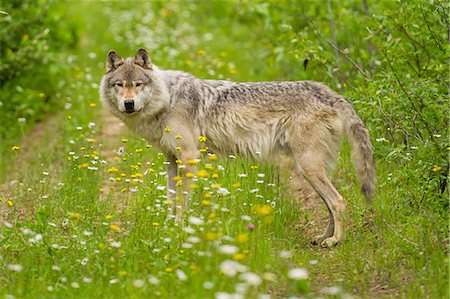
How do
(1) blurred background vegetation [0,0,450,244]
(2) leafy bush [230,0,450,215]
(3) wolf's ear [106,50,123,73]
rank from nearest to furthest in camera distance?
(2) leafy bush [230,0,450,215], (1) blurred background vegetation [0,0,450,244], (3) wolf's ear [106,50,123,73]

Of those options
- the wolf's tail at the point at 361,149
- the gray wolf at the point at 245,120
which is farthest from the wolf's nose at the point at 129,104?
the wolf's tail at the point at 361,149

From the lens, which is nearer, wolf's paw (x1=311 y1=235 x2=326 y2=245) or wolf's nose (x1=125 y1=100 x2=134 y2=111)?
wolf's paw (x1=311 y1=235 x2=326 y2=245)

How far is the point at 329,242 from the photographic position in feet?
22.1

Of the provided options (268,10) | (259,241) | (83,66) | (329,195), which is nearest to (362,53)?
(268,10)

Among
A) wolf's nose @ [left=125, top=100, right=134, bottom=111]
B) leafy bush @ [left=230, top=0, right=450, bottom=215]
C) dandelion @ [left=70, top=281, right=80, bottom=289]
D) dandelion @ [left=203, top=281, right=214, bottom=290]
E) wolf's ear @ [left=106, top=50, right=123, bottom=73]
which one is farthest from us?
wolf's ear @ [left=106, top=50, right=123, bottom=73]

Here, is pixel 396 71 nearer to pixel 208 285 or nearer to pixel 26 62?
pixel 208 285

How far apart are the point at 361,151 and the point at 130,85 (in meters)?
2.25

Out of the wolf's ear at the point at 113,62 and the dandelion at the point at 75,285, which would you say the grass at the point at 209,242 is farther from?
the wolf's ear at the point at 113,62

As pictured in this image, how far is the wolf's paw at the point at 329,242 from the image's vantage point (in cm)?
671

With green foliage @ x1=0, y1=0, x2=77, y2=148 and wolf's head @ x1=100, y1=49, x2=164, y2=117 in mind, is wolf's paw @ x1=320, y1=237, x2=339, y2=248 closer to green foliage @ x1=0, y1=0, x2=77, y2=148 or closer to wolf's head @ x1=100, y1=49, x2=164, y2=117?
wolf's head @ x1=100, y1=49, x2=164, y2=117

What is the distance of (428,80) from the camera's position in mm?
6645

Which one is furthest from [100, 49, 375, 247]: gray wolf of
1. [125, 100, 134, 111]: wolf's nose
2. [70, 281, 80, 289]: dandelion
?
[70, 281, 80, 289]: dandelion

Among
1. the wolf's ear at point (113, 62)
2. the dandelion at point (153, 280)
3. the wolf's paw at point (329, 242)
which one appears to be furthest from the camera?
the wolf's ear at point (113, 62)

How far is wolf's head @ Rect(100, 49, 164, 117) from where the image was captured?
282 inches
